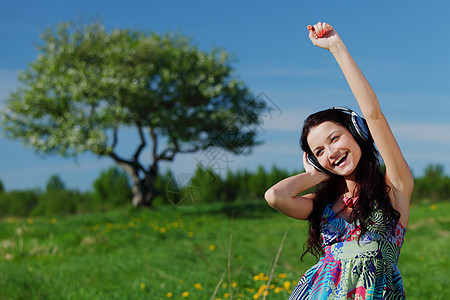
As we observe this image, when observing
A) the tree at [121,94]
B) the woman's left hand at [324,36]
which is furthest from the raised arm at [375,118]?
the tree at [121,94]

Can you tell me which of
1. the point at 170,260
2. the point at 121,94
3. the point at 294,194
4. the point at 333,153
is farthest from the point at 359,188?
the point at 121,94

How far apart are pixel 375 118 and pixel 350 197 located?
470mm

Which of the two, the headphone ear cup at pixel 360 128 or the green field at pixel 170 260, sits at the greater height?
the headphone ear cup at pixel 360 128

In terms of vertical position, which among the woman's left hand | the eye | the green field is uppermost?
the woman's left hand

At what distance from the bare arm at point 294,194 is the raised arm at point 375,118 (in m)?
0.36

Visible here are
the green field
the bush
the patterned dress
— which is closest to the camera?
the patterned dress

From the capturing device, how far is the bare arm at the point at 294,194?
220 cm

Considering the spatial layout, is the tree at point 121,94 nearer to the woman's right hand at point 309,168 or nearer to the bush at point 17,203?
the bush at point 17,203

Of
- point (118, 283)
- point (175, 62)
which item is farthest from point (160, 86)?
point (118, 283)

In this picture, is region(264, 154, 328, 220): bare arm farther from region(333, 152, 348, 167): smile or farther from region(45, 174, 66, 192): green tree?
region(45, 174, 66, 192): green tree

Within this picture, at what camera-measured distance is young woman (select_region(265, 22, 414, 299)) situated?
2111 mm

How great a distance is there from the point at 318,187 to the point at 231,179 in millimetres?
18538

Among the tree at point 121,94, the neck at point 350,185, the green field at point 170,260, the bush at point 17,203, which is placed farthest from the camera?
the bush at point 17,203

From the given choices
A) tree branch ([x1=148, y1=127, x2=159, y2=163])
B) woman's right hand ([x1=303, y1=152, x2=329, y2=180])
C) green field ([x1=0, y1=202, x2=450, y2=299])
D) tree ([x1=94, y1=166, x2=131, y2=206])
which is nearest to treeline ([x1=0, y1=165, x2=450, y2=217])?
tree ([x1=94, y1=166, x2=131, y2=206])
